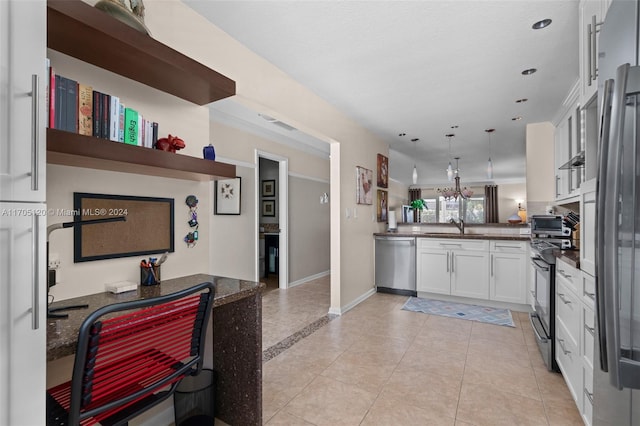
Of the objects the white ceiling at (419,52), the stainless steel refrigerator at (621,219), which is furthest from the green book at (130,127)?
the stainless steel refrigerator at (621,219)

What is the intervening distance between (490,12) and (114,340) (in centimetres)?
252

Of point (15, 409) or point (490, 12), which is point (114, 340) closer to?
point (15, 409)

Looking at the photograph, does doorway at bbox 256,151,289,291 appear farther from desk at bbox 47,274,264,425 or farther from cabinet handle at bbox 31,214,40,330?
cabinet handle at bbox 31,214,40,330

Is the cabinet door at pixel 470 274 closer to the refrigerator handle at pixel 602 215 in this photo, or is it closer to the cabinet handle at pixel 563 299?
the cabinet handle at pixel 563 299

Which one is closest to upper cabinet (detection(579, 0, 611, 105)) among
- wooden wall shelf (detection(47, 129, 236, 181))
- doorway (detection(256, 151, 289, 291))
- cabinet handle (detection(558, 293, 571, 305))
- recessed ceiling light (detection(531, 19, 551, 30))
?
recessed ceiling light (detection(531, 19, 551, 30))

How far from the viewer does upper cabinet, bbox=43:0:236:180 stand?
1.13m

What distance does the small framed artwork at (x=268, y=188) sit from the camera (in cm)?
540

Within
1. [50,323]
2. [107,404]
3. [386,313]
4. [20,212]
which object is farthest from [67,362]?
[386,313]

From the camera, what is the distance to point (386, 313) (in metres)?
3.72

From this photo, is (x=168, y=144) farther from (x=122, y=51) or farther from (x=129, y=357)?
(x=129, y=357)

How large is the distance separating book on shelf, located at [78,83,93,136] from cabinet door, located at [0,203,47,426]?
2.11ft

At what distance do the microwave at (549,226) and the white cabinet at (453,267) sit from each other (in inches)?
32.0

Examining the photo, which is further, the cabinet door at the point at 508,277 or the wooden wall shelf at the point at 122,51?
the cabinet door at the point at 508,277

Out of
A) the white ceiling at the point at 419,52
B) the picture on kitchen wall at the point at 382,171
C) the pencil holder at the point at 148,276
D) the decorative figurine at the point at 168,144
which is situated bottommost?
the pencil holder at the point at 148,276
